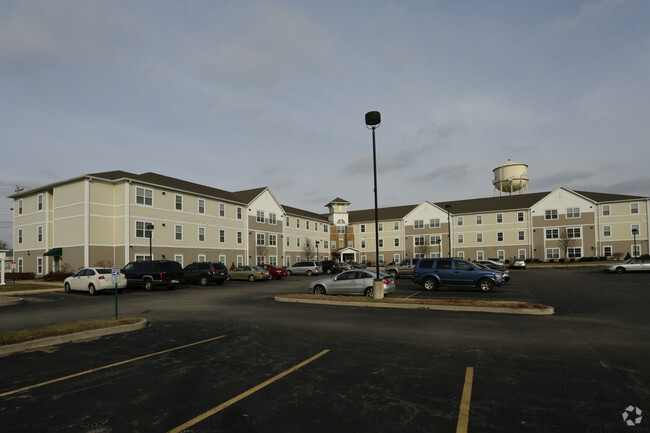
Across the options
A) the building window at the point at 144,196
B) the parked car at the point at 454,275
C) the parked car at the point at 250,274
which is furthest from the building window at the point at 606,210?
the building window at the point at 144,196

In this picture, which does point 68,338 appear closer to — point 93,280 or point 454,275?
point 93,280

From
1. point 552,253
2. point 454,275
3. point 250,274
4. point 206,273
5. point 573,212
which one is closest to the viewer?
point 454,275

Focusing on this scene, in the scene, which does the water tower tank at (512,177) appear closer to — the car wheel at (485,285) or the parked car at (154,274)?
the car wheel at (485,285)

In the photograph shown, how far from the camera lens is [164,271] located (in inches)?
1014

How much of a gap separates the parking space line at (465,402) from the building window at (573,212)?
64573 millimetres

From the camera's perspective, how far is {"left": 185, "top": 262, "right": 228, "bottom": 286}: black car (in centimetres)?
3022

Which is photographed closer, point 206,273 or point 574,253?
point 206,273

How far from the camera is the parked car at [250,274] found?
34812mm

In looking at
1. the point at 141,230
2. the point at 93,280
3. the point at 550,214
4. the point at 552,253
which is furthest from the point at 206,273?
the point at 550,214

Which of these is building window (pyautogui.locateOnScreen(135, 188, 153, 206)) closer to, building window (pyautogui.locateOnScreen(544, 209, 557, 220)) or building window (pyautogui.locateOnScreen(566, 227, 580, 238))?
building window (pyautogui.locateOnScreen(544, 209, 557, 220))

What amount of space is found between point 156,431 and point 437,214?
68615mm

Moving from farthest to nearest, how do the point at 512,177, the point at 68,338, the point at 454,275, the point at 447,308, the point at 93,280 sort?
the point at 512,177, the point at 93,280, the point at 454,275, the point at 447,308, the point at 68,338

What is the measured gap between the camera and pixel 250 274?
35031mm

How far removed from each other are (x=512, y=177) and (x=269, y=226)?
159 feet
